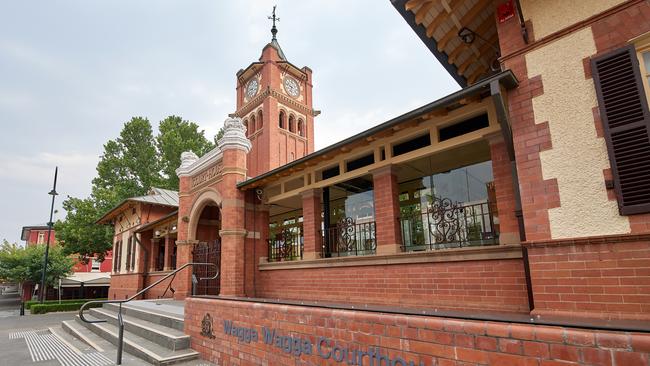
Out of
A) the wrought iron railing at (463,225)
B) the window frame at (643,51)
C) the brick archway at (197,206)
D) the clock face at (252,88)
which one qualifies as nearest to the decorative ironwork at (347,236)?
the wrought iron railing at (463,225)

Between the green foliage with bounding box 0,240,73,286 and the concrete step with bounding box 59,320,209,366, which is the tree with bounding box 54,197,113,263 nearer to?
the green foliage with bounding box 0,240,73,286

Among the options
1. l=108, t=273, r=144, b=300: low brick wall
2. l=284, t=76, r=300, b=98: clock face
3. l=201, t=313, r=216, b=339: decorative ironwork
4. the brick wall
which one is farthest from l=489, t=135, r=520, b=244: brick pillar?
l=284, t=76, r=300, b=98: clock face

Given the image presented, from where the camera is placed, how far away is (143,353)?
6.70 m

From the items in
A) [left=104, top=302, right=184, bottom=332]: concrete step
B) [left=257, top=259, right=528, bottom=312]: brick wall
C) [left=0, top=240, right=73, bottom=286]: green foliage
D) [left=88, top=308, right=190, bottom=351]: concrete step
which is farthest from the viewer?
[left=0, top=240, right=73, bottom=286]: green foliage

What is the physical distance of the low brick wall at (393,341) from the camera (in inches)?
90.0

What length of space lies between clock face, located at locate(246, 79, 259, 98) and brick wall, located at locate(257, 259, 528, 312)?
73.3 ft

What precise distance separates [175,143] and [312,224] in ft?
85.5

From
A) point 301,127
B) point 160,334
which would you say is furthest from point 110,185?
point 160,334

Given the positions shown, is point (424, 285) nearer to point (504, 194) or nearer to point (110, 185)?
point (504, 194)

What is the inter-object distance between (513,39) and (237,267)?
828 cm

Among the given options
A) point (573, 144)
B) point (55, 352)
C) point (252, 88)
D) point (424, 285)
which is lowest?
point (55, 352)

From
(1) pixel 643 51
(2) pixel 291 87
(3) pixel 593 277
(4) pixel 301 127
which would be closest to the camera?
(3) pixel 593 277

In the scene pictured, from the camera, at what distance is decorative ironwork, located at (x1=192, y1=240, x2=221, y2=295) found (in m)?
11.2

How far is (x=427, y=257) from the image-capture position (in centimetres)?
605
